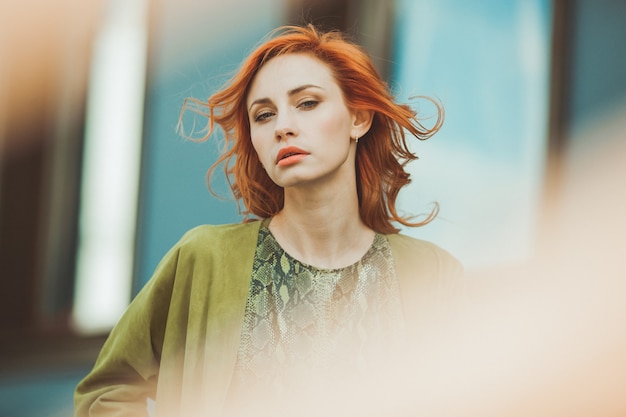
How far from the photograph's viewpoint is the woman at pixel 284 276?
1108 millimetres

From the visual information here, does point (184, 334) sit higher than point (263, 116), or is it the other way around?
point (263, 116)

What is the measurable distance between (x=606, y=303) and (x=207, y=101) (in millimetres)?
808

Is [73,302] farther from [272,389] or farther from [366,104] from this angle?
[366,104]

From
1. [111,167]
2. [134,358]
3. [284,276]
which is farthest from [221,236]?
[111,167]

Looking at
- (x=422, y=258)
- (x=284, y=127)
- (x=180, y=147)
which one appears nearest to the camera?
(x=284, y=127)

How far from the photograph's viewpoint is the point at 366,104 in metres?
1.17

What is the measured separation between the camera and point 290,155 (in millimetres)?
1108

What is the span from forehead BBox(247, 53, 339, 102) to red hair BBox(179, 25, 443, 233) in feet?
0.03

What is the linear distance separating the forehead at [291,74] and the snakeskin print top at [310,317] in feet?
0.70

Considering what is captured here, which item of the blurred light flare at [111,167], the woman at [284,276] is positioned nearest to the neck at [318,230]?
the woman at [284,276]

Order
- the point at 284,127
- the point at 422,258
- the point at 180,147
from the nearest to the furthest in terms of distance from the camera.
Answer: the point at 284,127, the point at 422,258, the point at 180,147

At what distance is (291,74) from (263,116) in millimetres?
74

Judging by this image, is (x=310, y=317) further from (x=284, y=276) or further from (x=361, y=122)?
(x=361, y=122)

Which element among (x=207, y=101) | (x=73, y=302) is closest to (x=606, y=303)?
(x=207, y=101)
